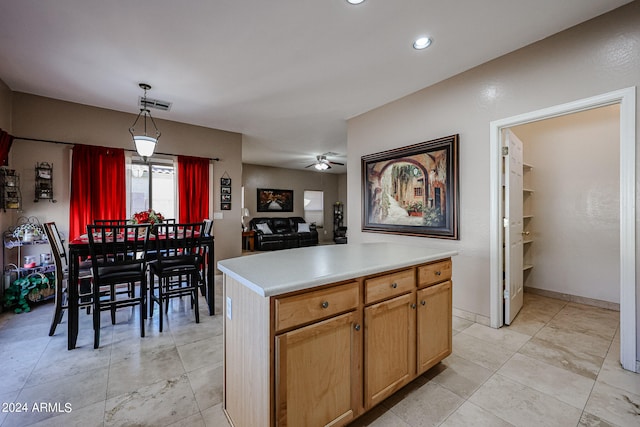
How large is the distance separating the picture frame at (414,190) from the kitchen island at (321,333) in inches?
58.3

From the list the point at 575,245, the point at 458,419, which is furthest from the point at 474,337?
the point at 575,245

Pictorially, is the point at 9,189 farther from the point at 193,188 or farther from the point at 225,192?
the point at 225,192

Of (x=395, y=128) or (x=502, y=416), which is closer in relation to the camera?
(x=502, y=416)

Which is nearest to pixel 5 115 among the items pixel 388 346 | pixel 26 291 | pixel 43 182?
pixel 43 182

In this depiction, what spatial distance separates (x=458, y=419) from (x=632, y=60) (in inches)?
110

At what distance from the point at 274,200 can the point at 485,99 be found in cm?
757

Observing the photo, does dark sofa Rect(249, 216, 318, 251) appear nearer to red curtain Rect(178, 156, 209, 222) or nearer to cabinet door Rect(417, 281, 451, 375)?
red curtain Rect(178, 156, 209, 222)

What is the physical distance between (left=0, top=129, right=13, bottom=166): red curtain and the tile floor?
73.1 inches

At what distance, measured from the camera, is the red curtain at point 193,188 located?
464 centimetres

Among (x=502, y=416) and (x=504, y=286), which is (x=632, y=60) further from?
(x=502, y=416)

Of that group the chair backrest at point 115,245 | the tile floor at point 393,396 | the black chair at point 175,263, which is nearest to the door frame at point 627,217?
the tile floor at point 393,396

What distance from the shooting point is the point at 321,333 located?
127cm

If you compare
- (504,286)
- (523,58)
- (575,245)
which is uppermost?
(523,58)

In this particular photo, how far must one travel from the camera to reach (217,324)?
9.49ft
